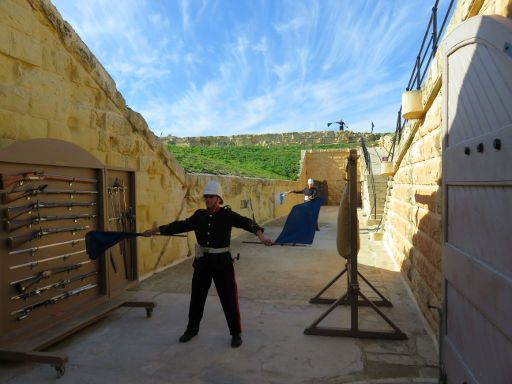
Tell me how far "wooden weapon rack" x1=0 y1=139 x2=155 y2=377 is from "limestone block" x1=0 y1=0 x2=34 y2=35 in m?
1.21

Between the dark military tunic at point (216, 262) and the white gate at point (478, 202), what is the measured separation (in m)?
2.00

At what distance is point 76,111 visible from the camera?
16.3 ft

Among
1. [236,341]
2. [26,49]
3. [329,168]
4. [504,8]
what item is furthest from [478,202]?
[329,168]

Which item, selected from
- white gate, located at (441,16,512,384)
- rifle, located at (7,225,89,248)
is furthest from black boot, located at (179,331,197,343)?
white gate, located at (441,16,512,384)

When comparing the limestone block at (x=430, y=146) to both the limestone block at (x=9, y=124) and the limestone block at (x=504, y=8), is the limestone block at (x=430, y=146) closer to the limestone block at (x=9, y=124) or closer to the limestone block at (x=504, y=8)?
the limestone block at (x=504, y=8)

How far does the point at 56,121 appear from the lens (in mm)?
4578

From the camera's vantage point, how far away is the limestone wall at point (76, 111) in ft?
13.1

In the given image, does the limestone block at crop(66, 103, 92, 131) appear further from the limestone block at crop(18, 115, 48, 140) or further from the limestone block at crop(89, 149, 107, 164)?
the limestone block at crop(18, 115, 48, 140)

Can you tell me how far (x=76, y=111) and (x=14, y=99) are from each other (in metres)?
1.02

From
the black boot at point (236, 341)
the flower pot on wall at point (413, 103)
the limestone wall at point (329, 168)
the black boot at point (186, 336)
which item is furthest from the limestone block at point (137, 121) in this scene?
the limestone wall at point (329, 168)

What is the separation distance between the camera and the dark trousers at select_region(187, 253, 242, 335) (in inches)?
163

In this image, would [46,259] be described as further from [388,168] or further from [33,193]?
[388,168]

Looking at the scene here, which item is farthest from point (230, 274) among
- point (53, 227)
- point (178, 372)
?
point (53, 227)

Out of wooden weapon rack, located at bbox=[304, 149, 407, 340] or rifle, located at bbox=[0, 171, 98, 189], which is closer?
rifle, located at bbox=[0, 171, 98, 189]
